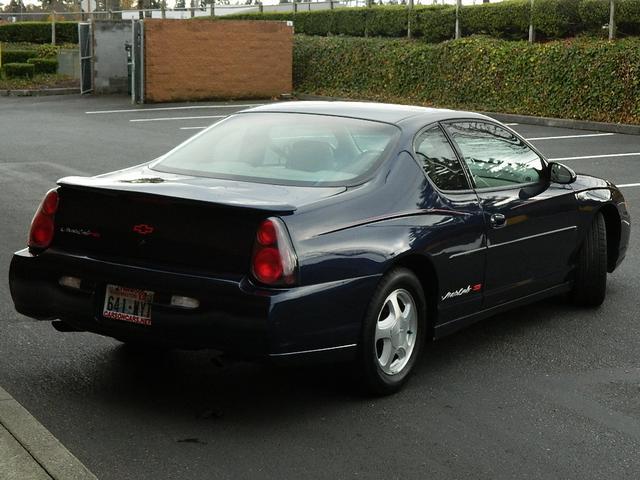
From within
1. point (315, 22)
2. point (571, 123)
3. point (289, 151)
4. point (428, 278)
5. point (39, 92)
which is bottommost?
point (39, 92)

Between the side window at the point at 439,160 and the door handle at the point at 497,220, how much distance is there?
232 mm

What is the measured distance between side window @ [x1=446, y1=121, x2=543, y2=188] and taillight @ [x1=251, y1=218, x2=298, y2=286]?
175cm

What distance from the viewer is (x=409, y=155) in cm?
598

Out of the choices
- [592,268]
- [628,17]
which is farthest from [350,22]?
[592,268]

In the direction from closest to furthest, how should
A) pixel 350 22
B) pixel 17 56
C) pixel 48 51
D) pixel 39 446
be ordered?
pixel 39 446 < pixel 350 22 < pixel 17 56 < pixel 48 51

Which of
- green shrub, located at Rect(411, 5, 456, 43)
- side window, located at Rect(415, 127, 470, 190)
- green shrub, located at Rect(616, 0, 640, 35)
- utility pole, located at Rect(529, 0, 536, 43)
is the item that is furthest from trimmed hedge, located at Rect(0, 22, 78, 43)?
side window, located at Rect(415, 127, 470, 190)

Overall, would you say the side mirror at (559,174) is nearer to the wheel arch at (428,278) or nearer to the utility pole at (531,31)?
the wheel arch at (428,278)

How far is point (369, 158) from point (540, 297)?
1.76m

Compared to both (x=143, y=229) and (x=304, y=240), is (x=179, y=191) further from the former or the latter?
(x=304, y=240)

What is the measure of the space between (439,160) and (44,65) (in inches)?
1247

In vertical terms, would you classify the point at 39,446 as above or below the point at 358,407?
above

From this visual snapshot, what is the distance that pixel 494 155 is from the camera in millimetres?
6770

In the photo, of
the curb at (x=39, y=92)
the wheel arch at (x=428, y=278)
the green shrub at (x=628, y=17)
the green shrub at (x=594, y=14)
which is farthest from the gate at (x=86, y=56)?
the wheel arch at (x=428, y=278)

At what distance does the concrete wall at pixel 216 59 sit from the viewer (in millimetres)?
29125
